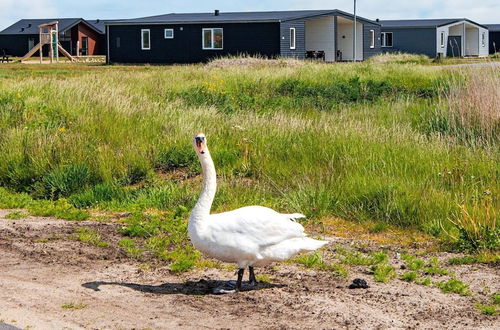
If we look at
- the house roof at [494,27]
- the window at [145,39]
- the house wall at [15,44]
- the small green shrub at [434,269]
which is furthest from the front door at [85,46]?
the small green shrub at [434,269]

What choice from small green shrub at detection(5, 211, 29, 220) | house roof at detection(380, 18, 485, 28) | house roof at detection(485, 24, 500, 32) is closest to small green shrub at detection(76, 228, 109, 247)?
small green shrub at detection(5, 211, 29, 220)

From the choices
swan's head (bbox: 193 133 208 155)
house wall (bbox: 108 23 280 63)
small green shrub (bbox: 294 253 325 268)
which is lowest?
small green shrub (bbox: 294 253 325 268)

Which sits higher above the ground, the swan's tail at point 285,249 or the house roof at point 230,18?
the house roof at point 230,18

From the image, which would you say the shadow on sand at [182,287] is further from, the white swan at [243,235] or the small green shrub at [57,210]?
the small green shrub at [57,210]

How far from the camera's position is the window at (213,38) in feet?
177

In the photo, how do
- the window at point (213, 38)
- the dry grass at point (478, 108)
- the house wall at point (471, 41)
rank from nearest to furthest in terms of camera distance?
the dry grass at point (478, 108) < the window at point (213, 38) < the house wall at point (471, 41)

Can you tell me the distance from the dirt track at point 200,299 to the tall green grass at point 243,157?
7.67ft

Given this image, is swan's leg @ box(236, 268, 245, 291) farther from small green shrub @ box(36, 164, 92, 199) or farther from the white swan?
small green shrub @ box(36, 164, 92, 199)

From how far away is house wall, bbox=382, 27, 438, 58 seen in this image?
69188mm

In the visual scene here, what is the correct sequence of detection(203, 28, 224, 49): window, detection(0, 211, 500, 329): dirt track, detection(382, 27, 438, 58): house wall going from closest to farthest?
detection(0, 211, 500, 329): dirt track
detection(203, 28, 224, 49): window
detection(382, 27, 438, 58): house wall

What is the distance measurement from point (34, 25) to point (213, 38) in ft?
106

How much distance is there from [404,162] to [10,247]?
530 centimetres

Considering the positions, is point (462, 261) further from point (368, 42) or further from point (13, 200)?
point (368, 42)

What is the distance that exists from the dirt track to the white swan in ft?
1.06
